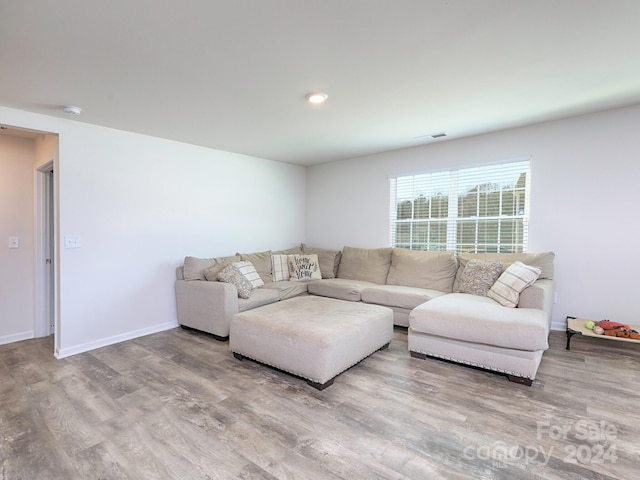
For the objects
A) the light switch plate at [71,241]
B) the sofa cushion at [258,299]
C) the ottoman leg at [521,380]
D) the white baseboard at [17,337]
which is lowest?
the white baseboard at [17,337]

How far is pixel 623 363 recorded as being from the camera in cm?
280

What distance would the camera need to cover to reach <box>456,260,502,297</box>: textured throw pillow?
3.38m

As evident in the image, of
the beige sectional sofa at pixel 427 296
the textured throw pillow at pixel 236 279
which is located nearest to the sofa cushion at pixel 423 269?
the beige sectional sofa at pixel 427 296

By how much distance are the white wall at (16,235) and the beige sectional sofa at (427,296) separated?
1667 mm

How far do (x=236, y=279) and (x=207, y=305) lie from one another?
0.42 metres

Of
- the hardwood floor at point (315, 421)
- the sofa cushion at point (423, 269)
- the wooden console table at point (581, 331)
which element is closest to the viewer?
the hardwood floor at point (315, 421)

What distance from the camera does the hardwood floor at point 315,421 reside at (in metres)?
1.62

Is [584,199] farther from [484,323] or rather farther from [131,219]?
[131,219]

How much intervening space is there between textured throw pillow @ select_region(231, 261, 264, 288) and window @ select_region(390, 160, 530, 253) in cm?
211

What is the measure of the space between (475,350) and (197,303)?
293 centimetres

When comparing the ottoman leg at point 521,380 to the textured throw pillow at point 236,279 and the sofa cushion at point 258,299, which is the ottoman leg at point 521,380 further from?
the textured throw pillow at point 236,279

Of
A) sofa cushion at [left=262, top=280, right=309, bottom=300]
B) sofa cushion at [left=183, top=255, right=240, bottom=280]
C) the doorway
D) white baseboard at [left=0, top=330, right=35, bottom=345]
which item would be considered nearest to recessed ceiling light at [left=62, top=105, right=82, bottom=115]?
the doorway

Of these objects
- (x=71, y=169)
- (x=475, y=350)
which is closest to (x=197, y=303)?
(x=71, y=169)

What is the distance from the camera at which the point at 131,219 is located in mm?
3600
